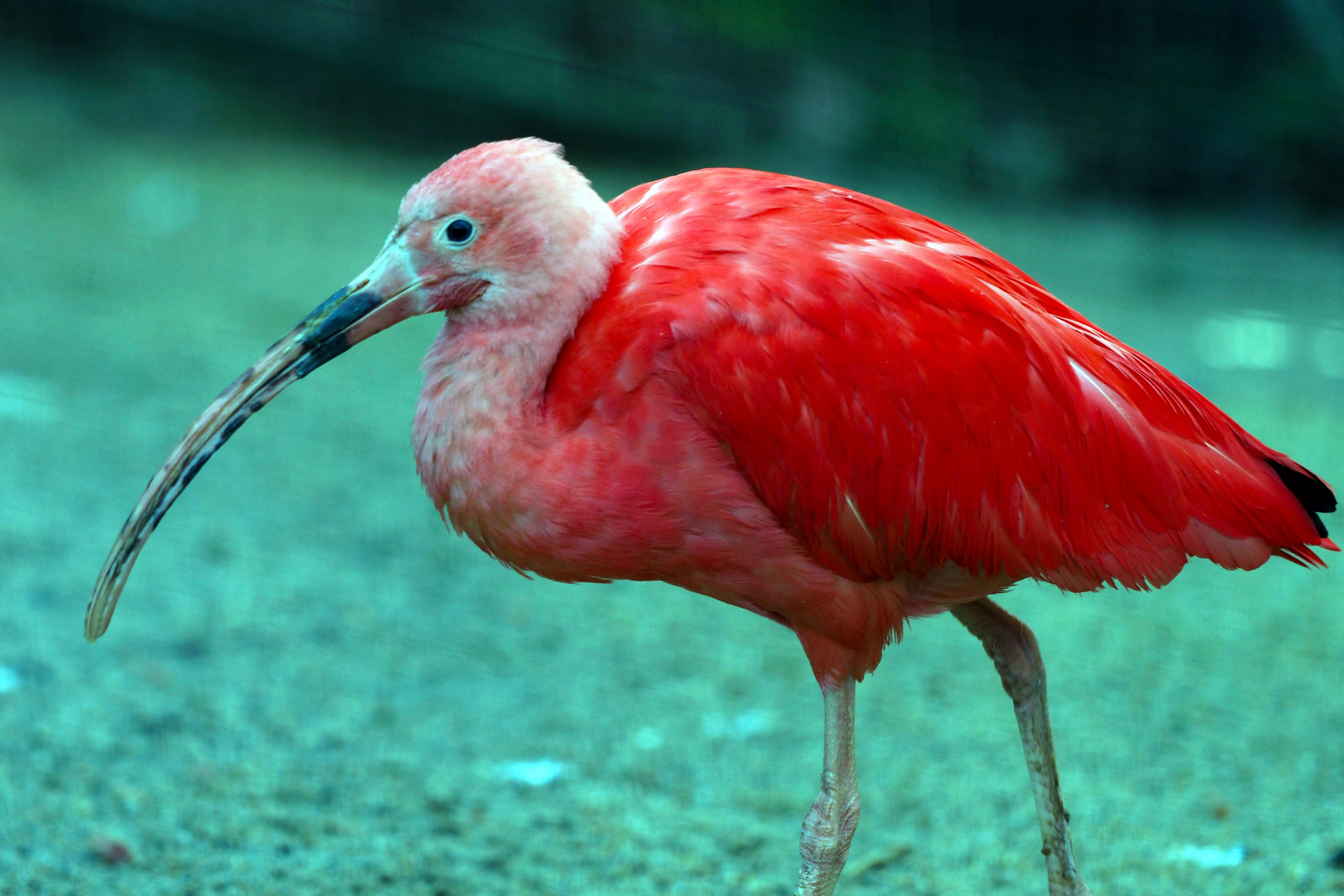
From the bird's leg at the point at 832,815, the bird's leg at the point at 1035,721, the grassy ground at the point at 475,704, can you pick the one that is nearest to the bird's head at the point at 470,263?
the bird's leg at the point at 832,815

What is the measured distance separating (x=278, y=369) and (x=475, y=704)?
175cm

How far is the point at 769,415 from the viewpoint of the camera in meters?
2.28

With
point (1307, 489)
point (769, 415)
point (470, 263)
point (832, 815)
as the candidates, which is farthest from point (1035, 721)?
point (470, 263)

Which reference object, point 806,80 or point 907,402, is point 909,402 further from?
point 806,80

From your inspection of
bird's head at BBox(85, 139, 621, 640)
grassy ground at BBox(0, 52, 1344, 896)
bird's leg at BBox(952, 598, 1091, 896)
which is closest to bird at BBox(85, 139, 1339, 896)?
bird's head at BBox(85, 139, 621, 640)

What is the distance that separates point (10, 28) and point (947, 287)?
9.80m

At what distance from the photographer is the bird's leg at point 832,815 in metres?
2.53

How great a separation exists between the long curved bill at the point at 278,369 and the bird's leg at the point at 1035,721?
54.1 inches

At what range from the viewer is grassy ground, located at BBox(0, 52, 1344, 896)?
3123 millimetres

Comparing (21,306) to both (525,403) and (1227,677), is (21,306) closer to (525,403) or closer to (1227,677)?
(525,403)

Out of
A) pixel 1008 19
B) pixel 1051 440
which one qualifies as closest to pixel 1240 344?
pixel 1008 19

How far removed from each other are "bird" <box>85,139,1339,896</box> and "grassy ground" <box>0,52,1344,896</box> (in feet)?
3.11

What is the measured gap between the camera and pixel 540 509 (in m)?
2.26

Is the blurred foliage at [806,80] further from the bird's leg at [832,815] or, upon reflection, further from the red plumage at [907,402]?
the bird's leg at [832,815]
